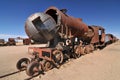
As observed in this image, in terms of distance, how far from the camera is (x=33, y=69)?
6594mm

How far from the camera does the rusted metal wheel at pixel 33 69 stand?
6.28 meters

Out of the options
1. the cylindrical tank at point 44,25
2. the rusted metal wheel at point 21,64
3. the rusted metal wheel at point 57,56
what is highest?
the cylindrical tank at point 44,25

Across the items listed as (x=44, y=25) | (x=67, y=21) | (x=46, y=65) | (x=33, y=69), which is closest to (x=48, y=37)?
(x=44, y=25)

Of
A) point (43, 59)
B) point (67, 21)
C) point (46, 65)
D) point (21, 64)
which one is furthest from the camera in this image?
point (67, 21)

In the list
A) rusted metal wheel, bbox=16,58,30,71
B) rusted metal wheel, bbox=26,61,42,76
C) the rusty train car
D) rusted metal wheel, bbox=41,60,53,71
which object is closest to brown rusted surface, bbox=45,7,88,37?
the rusty train car

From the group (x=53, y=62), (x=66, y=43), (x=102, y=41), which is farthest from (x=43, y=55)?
(x=102, y=41)

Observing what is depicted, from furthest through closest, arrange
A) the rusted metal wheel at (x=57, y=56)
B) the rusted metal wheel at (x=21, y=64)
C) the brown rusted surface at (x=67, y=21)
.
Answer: the brown rusted surface at (x=67, y=21), the rusted metal wheel at (x=21, y=64), the rusted metal wheel at (x=57, y=56)

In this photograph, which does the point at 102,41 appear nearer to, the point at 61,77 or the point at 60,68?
the point at 60,68

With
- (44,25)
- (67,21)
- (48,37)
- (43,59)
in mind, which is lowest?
(43,59)

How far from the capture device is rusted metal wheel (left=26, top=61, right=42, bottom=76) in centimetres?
628

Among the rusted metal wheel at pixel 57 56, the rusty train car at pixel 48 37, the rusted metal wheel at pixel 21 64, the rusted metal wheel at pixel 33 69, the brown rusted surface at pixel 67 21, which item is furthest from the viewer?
the brown rusted surface at pixel 67 21

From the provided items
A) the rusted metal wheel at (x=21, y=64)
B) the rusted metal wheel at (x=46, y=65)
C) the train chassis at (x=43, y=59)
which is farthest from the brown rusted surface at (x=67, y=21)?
the rusted metal wheel at (x=21, y=64)

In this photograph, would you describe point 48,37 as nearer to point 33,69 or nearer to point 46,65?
point 46,65

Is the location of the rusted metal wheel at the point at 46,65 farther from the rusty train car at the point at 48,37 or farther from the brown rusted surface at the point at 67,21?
the brown rusted surface at the point at 67,21
